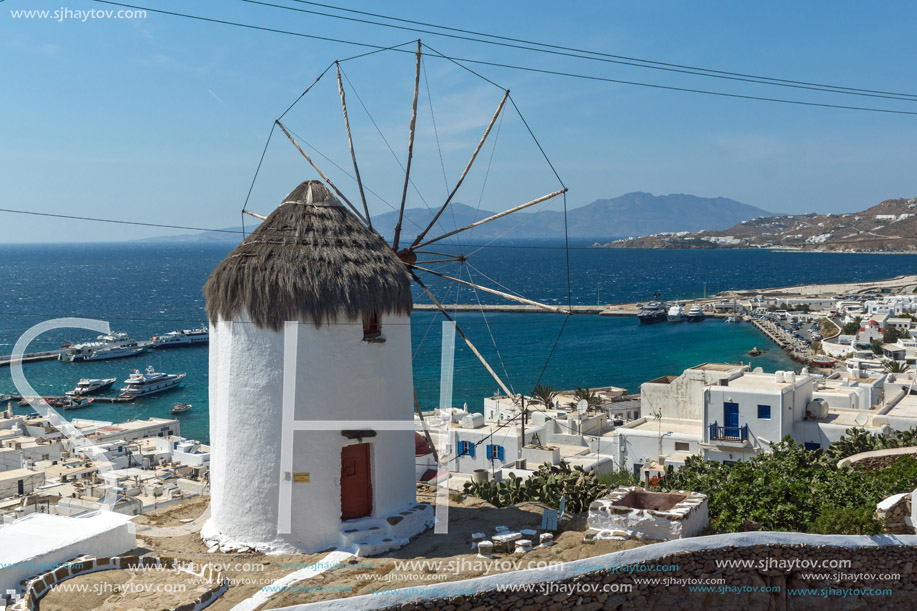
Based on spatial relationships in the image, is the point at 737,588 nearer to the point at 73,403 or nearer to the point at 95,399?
the point at 73,403

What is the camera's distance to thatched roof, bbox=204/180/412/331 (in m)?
10.4

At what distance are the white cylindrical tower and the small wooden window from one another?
0.05 ft

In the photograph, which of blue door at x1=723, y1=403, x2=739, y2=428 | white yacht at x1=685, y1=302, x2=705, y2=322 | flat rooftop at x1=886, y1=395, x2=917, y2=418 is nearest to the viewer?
blue door at x1=723, y1=403, x2=739, y2=428

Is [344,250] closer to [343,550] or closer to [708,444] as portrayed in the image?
[343,550]

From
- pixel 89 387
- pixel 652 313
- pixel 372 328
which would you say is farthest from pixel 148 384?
pixel 652 313

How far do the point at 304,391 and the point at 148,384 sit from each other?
5247 centimetres

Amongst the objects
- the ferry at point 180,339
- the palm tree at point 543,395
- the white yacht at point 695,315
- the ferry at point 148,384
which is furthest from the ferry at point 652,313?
the ferry at point 148,384

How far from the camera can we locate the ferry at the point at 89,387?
56.8 metres

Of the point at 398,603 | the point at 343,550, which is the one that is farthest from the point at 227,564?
the point at 398,603

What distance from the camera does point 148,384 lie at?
5844 cm

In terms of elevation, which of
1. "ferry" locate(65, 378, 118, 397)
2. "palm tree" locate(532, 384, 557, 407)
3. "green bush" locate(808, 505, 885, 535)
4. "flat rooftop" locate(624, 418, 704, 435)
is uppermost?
"green bush" locate(808, 505, 885, 535)

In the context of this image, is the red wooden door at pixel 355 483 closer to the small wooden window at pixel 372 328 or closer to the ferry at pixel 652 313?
the small wooden window at pixel 372 328

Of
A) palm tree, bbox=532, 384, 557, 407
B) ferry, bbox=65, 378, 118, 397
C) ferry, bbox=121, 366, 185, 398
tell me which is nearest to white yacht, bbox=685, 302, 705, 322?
palm tree, bbox=532, 384, 557, 407

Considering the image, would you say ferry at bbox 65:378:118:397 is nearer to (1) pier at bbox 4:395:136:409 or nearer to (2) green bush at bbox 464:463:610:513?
(1) pier at bbox 4:395:136:409
